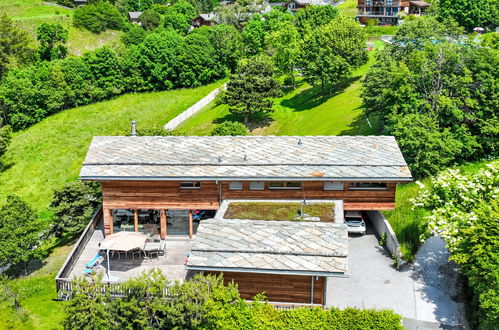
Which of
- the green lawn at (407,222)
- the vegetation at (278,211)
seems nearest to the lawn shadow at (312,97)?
the green lawn at (407,222)

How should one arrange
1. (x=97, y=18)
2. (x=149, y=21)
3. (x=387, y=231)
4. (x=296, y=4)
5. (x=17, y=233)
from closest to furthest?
1. (x=387, y=231)
2. (x=17, y=233)
3. (x=97, y=18)
4. (x=149, y=21)
5. (x=296, y=4)

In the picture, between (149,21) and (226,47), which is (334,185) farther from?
(149,21)

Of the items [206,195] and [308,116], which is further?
[308,116]

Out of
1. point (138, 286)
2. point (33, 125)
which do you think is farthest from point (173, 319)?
point (33, 125)

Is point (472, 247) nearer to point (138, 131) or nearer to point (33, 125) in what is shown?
point (138, 131)

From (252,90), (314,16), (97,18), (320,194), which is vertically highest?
(314,16)

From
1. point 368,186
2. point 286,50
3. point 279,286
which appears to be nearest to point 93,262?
point 279,286

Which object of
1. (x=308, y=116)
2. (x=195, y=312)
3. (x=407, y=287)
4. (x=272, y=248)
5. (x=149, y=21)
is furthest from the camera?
(x=149, y=21)
